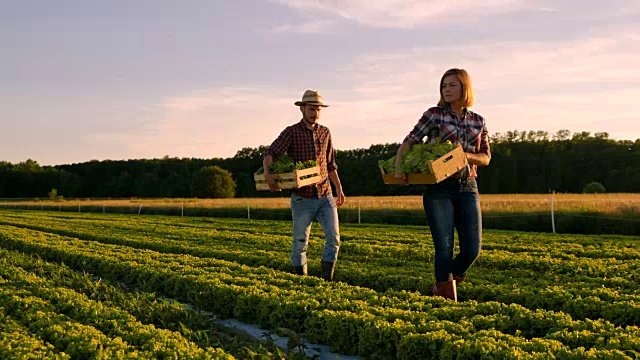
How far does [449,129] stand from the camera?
641 cm

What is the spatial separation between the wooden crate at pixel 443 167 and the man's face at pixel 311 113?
7.86 ft

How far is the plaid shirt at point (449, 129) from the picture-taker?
6410 mm

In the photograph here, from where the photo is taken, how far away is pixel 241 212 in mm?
37250

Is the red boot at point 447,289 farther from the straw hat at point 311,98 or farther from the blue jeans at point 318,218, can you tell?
the straw hat at point 311,98

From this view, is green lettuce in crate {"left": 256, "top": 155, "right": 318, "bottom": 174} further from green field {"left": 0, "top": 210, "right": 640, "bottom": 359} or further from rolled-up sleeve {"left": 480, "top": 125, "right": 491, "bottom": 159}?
rolled-up sleeve {"left": 480, "top": 125, "right": 491, "bottom": 159}

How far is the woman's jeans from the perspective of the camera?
625 cm

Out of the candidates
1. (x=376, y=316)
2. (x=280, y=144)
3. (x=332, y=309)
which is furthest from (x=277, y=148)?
(x=376, y=316)

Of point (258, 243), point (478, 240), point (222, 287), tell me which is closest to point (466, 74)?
point (478, 240)

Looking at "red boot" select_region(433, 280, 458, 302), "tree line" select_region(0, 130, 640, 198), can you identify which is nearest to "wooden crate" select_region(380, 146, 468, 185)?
"red boot" select_region(433, 280, 458, 302)

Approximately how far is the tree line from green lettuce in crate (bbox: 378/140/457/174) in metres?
53.7

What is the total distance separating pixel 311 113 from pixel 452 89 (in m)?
2.44

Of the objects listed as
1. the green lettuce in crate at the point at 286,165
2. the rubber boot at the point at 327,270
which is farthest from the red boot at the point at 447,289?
the green lettuce in crate at the point at 286,165

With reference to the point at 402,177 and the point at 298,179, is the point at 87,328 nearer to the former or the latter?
the point at 298,179

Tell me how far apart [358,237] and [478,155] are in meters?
10.7
